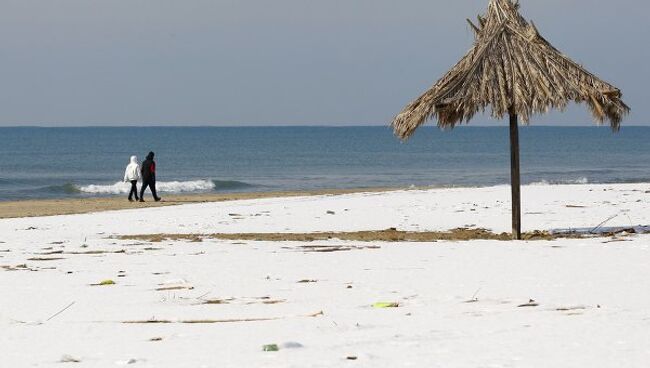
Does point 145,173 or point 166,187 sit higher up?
A: point 145,173

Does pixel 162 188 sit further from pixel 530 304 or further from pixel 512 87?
pixel 530 304

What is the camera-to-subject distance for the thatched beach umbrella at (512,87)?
527 inches

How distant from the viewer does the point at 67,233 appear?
15688mm

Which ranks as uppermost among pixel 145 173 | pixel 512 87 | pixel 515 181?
pixel 512 87

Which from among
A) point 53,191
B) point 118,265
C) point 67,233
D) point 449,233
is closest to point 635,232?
point 449,233

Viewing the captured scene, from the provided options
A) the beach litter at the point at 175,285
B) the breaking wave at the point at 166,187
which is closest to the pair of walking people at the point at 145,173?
the breaking wave at the point at 166,187

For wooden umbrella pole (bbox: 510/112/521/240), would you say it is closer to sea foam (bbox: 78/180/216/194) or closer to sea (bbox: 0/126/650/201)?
sea (bbox: 0/126/650/201)

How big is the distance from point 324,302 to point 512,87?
6119 millimetres

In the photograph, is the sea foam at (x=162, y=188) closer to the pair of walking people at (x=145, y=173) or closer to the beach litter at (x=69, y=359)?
the pair of walking people at (x=145, y=173)

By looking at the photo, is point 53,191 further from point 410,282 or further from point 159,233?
point 410,282

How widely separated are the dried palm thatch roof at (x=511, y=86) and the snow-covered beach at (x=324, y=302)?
65.4 inches

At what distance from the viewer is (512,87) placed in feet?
44.2

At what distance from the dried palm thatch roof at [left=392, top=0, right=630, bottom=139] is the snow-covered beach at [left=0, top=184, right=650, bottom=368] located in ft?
5.45

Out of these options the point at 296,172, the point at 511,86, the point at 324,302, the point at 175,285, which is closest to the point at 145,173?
the point at 511,86
